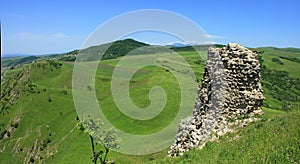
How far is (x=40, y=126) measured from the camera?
403 feet

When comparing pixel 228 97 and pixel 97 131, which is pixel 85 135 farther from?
pixel 228 97

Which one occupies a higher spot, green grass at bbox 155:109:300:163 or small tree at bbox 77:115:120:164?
green grass at bbox 155:109:300:163

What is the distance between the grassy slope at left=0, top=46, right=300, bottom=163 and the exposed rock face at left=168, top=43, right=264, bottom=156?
142 centimetres

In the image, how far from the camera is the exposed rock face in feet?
69.4

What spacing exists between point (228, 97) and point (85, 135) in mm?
70506

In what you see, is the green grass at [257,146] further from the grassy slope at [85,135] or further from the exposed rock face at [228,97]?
the exposed rock face at [228,97]

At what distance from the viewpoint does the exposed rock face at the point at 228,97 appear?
21156mm

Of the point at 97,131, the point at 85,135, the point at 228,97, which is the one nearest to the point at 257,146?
the point at 228,97

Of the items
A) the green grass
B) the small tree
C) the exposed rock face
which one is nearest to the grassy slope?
the green grass

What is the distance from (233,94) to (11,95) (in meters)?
174

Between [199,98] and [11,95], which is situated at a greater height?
[199,98]

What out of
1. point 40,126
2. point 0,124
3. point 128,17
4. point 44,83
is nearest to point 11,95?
point 44,83

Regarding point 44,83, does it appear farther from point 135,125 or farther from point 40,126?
point 135,125

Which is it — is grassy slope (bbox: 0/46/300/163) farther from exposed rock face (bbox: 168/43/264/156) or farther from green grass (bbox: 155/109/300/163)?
exposed rock face (bbox: 168/43/264/156)
